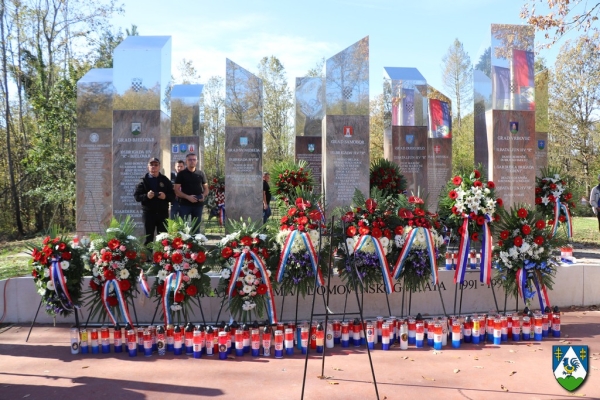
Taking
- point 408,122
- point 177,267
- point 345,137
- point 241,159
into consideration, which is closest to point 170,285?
point 177,267

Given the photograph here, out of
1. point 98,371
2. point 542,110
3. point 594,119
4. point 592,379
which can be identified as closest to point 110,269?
point 98,371

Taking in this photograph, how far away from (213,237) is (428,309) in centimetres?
672

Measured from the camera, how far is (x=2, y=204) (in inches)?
932

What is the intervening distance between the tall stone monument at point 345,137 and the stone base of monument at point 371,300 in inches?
161

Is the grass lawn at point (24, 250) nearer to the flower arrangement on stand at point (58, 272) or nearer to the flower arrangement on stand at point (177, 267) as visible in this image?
the flower arrangement on stand at point (58, 272)

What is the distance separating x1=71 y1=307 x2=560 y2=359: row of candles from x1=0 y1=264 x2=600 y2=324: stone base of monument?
766 mm

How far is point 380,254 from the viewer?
579 centimetres

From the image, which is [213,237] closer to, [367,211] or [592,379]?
[367,211]

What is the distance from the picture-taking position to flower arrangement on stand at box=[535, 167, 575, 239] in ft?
30.3

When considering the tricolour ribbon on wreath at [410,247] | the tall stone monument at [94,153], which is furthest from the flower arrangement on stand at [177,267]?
the tall stone monument at [94,153]

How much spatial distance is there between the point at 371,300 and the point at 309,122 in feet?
36.3

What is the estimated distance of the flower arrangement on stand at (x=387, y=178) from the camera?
11.1 metres

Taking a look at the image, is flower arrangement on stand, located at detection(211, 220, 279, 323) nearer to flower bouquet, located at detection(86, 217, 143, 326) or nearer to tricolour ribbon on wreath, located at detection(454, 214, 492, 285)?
flower bouquet, located at detection(86, 217, 143, 326)

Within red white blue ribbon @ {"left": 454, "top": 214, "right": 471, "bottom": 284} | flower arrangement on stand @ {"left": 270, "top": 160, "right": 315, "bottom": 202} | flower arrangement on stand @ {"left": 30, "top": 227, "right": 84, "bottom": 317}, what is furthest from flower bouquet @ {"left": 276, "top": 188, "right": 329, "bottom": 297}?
flower arrangement on stand @ {"left": 270, "top": 160, "right": 315, "bottom": 202}
